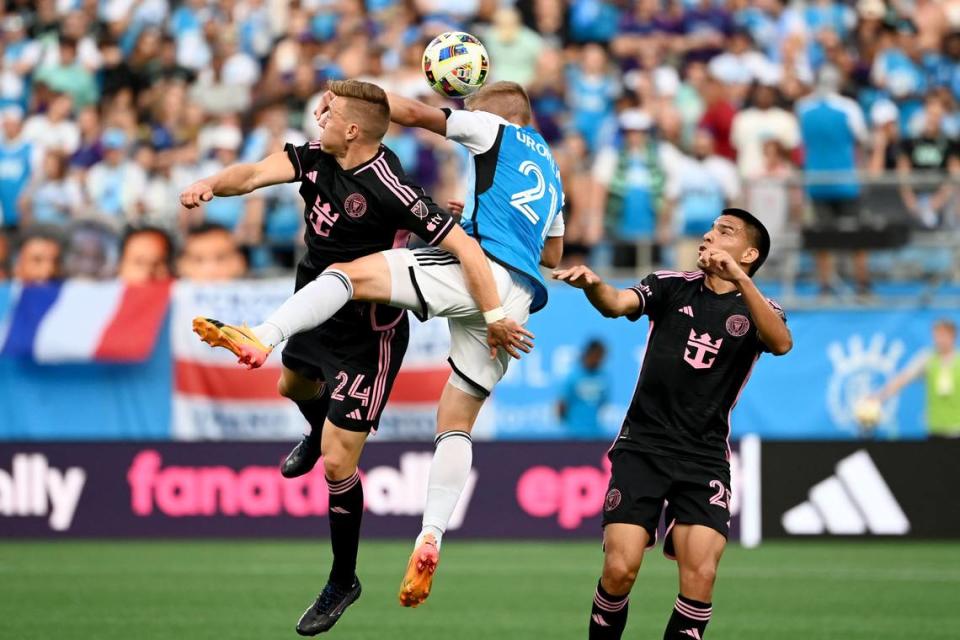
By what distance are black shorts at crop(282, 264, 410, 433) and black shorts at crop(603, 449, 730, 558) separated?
59.7 inches

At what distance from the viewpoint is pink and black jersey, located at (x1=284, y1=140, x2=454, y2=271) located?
869cm

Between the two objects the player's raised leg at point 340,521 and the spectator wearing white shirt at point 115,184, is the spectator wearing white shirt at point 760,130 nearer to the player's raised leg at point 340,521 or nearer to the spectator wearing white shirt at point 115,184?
the spectator wearing white shirt at point 115,184

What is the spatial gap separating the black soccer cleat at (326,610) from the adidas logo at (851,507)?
6899 mm

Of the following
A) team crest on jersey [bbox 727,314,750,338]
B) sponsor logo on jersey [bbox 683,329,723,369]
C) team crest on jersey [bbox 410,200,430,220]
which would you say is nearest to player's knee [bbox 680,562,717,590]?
sponsor logo on jersey [bbox 683,329,723,369]

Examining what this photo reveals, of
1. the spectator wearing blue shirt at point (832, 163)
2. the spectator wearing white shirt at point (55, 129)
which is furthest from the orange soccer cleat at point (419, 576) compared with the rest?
the spectator wearing white shirt at point (55, 129)

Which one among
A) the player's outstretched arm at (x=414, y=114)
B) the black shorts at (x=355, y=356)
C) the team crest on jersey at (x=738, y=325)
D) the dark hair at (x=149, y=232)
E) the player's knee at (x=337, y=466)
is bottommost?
the dark hair at (x=149, y=232)

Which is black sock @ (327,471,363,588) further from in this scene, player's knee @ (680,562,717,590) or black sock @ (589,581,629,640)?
player's knee @ (680,562,717,590)

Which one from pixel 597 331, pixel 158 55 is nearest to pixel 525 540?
pixel 597 331

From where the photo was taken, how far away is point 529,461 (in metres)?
15.4

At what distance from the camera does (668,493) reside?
27.4 feet

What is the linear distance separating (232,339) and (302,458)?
2046 millimetres

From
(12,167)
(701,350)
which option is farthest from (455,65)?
(12,167)

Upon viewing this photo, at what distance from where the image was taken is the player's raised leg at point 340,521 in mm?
9086

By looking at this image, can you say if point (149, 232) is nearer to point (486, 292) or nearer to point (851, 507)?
point (851, 507)
